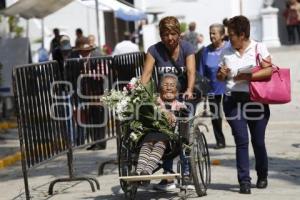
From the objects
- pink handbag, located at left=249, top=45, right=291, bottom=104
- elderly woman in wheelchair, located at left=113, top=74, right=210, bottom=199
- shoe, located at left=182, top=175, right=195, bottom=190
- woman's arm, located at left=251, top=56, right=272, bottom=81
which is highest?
woman's arm, located at left=251, top=56, right=272, bottom=81

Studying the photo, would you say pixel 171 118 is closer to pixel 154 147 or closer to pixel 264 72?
pixel 154 147

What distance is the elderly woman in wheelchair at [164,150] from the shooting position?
28.7ft

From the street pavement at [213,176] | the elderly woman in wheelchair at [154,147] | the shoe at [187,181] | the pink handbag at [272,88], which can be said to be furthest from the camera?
the street pavement at [213,176]

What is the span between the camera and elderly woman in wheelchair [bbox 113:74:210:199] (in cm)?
873

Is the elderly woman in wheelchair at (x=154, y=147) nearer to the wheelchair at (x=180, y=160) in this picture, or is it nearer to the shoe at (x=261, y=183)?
the wheelchair at (x=180, y=160)

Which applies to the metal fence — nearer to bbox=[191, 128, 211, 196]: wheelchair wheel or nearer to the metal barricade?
the metal barricade

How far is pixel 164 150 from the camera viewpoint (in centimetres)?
887

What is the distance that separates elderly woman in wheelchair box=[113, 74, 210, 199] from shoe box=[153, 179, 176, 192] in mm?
460

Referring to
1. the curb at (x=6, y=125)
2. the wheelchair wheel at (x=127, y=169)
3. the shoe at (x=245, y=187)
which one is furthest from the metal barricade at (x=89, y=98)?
the curb at (x=6, y=125)

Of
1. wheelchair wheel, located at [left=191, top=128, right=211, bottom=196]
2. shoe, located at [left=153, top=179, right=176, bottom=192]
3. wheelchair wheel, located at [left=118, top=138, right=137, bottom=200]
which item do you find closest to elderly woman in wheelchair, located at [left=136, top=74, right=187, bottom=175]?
wheelchair wheel, located at [left=118, top=138, right=137, bottom=200]

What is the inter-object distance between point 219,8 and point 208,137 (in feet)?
74.6

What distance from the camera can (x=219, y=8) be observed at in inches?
1454

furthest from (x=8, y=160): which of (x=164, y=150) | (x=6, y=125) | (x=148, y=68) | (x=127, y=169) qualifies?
(x=164, y=150)

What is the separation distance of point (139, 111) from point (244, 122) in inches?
44.5
